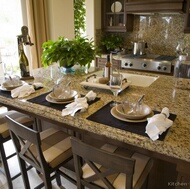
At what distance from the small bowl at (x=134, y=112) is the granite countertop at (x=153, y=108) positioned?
126 mm

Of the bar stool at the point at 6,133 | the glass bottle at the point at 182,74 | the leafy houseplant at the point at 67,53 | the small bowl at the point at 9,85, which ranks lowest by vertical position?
the bar stool at the point at 6,133

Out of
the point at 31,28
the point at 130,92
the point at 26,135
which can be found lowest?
the point at 26,135

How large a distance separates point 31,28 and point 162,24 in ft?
7.56

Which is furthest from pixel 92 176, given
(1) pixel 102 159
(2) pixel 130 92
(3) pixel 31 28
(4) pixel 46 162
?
(3) pixel 31 28

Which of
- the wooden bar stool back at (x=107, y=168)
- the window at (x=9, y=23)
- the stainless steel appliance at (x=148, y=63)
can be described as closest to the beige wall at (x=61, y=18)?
the window at (x=9, y=23)

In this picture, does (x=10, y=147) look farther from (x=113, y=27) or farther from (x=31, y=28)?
(x=113, y=27)

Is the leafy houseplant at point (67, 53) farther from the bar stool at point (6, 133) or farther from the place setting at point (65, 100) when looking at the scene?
the bar stool at point (6, 133)

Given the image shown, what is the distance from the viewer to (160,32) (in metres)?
3.66

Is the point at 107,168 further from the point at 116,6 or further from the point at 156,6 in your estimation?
the point at 116,6

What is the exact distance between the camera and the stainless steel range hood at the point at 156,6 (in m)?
3.00

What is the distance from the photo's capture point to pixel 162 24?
11.8 feet

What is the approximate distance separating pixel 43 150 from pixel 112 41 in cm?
298

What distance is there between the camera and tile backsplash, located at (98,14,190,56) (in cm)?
348

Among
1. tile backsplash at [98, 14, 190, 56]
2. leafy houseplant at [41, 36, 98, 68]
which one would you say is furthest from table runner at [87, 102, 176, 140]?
tile backsplash at [98, 14, 190, 56]
